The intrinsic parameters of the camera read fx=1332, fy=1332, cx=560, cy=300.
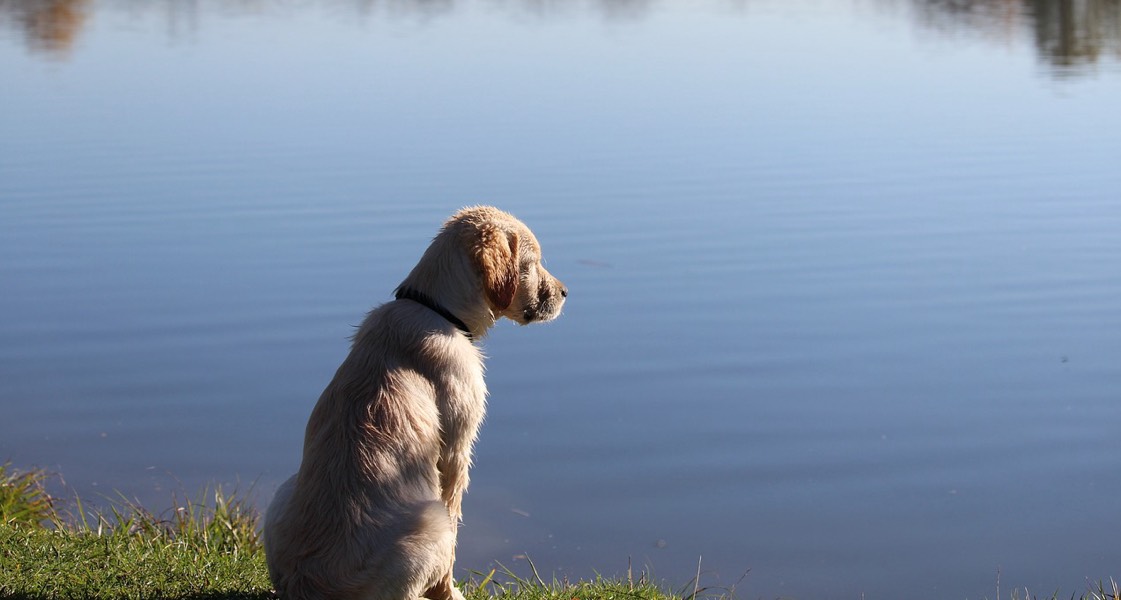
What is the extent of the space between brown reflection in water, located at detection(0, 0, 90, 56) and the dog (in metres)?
29.3

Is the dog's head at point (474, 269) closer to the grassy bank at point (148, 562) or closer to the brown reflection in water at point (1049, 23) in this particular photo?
the grassy bank at point (148, 562)

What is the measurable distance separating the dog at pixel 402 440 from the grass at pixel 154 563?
882 millimetres

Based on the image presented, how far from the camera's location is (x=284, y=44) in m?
33.2

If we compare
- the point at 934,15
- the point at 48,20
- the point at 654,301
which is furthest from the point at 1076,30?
the point at 48,20

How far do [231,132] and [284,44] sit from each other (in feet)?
43.2

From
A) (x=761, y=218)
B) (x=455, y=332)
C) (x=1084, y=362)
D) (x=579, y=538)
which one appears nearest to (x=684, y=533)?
(x=579, y=538)

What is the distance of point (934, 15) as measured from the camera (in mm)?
42656

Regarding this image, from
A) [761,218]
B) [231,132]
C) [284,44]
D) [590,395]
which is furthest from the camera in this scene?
[284,44]

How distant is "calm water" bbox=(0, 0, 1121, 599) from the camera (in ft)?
28.2

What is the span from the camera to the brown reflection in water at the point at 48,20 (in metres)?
34.1

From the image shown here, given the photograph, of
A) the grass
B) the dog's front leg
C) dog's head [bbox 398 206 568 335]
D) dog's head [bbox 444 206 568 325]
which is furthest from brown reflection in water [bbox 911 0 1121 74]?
the dog's front leg

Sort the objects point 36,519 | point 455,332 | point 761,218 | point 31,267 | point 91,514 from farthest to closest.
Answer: point 761,218 → point 31,267 → point 91,514 → point 36,519 → point 455,332

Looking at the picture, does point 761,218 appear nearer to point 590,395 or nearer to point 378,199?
point 378,199

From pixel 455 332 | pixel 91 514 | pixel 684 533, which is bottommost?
pixel 684 533
